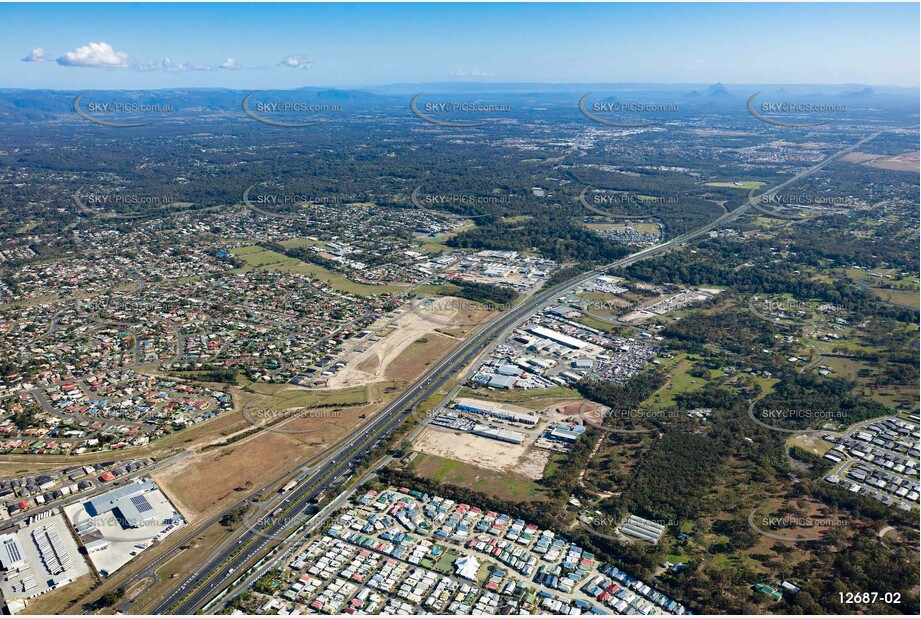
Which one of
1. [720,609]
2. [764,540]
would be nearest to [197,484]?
[720,609]

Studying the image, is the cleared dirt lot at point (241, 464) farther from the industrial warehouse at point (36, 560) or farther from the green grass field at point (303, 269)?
the green grass field at point (303, 269)

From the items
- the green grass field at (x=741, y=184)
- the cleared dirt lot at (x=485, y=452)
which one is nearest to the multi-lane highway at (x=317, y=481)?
the cleared dirt lot at (x=485, y=452)

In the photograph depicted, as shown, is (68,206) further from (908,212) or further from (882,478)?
(908,212)


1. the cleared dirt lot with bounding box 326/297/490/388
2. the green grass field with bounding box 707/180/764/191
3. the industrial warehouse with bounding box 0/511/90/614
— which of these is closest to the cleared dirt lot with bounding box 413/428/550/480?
the cleared dirt lot with bounding box 326/297/490/388

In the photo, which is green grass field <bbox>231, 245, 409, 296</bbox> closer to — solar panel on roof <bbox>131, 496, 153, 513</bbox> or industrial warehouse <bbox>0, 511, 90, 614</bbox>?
solar panel on roof <bbox>131, 496, 153, 513</bbox>

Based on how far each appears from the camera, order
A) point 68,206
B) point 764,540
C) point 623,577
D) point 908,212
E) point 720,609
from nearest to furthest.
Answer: point 720,609 < point 623,577 < point 764,540 < point 908,212 < point 68,206

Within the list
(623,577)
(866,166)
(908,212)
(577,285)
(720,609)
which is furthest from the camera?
(866,166)

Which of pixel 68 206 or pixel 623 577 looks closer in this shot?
pixel 623 577
